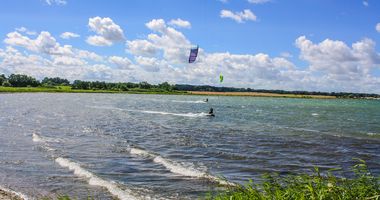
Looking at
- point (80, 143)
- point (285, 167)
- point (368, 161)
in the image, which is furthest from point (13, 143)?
point (368, 161)

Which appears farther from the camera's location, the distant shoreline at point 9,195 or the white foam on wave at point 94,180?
the white foam on wave at point 94,180

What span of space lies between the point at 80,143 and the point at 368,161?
62.0 feet

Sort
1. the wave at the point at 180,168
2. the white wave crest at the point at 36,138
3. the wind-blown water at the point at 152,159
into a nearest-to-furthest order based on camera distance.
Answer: the wind-blown water at the point at 152,159 < the wave at the point at 180,168 < the white wave crest at the point at 36,138

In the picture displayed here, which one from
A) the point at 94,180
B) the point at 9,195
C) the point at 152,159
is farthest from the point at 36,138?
the point at 9,195

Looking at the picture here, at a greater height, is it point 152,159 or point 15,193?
point 15,193

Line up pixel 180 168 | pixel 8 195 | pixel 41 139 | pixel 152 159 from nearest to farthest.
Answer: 1. pixel 8 195
2. pixel 180 168
3. pixel 152 159
4. pixel 41 139

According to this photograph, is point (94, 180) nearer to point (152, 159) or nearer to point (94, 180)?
point (94, 180)

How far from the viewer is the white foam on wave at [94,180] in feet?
55.2

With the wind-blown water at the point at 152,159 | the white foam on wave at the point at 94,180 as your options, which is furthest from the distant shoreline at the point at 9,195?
the white foam on wave at the point at 94,180

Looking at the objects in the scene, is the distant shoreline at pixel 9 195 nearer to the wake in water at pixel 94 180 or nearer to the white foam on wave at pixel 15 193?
the white foam on wave at pixel 15 193

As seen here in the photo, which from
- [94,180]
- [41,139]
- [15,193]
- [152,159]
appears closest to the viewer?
[15,193]

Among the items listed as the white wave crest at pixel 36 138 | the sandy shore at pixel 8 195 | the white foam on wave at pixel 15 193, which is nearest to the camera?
the sandy shore at pixel 8 195

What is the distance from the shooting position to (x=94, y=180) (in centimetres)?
1900

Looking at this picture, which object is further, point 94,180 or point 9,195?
point 94,180
